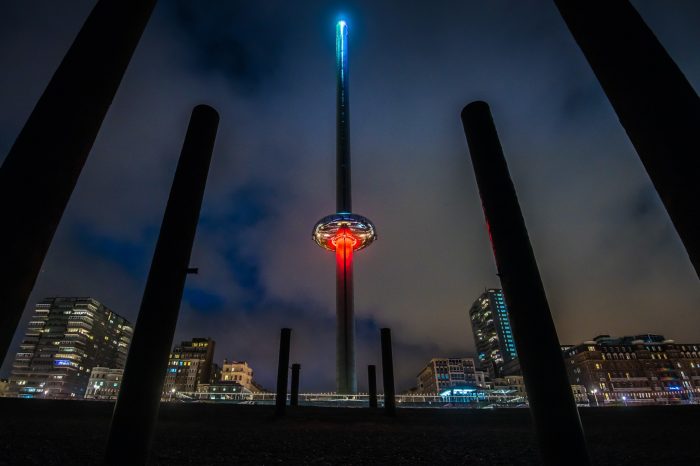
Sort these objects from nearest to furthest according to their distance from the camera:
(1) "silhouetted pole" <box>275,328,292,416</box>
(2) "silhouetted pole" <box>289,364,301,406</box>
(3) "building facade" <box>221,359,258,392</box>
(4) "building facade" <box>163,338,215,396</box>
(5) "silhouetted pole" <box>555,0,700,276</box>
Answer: (5) "silhouetted pole" <box>555,0,700,276</box>, (1) "silhouetted pole" <box>275,328,292,416</box>, (2) "silhouetted pole" <box>289,364,301,406</box>, (4) "building facade" <box>163,338,215,396</box>, (3) "building facade" <box>221,359,258,392</box>

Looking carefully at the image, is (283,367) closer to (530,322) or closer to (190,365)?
(530,322)

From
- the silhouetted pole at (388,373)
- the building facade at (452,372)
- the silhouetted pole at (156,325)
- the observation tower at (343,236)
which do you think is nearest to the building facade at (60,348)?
the building facade at (452,372)

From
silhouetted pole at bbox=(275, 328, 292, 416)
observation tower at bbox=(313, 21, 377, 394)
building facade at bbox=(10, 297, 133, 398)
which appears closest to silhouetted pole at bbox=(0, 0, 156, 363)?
silhouetted pole at bbox=(275, 328, 292, 416)

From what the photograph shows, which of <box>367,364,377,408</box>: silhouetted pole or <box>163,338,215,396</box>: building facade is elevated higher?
<box>163,338,215,396</box>: building facade

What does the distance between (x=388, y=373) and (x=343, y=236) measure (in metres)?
46.3

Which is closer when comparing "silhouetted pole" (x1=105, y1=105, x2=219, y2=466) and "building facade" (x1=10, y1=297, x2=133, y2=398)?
"silhouetted pole" (x1=105, y1=105, x2=219, y2=466)

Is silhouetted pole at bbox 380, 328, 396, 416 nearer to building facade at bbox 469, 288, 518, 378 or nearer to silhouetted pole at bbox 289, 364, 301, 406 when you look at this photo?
silhouetted pole at bbox 289, 364, 301, 406

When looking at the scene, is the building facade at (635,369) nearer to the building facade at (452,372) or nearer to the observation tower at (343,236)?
the building facade at (452,372)

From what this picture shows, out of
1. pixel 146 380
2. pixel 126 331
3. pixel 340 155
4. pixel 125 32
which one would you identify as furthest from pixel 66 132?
pixel 126 331

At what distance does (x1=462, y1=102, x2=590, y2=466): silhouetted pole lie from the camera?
3.92 m

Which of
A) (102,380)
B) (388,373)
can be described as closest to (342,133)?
(388,373)

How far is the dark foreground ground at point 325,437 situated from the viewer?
19.0 feet

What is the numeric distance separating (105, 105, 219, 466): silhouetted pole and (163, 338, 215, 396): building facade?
457 feet

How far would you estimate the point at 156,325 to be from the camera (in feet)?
13.8
